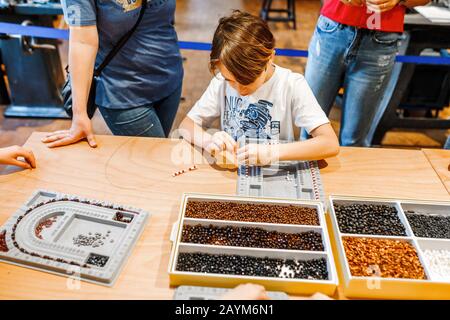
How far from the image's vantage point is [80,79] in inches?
62.5

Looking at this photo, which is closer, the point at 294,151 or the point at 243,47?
the point at 243,47

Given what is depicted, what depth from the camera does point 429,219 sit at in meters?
1.33

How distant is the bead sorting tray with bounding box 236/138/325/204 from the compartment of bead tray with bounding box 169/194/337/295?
0.11 m

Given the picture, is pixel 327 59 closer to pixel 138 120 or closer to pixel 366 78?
pixel 366 78

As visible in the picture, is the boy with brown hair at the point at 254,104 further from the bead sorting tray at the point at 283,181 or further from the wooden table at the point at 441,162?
the wooden table at the point at 441,162

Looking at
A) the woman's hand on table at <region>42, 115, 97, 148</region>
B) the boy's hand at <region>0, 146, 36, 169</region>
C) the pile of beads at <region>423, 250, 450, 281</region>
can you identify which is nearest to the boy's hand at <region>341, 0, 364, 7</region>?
the pile of beads at <region>423, 250, 450, 281</region>

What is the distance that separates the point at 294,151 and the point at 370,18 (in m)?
0.74

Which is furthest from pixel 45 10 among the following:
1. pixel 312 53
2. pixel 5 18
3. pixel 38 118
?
pixel 312 53

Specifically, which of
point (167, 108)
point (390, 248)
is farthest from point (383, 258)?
point (167, 108)

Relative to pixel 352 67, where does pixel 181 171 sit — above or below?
below

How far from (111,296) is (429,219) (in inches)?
40.2

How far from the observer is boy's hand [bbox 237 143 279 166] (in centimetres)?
150

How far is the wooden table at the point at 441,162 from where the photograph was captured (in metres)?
1.55

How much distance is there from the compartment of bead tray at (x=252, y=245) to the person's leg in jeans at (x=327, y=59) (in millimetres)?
834
